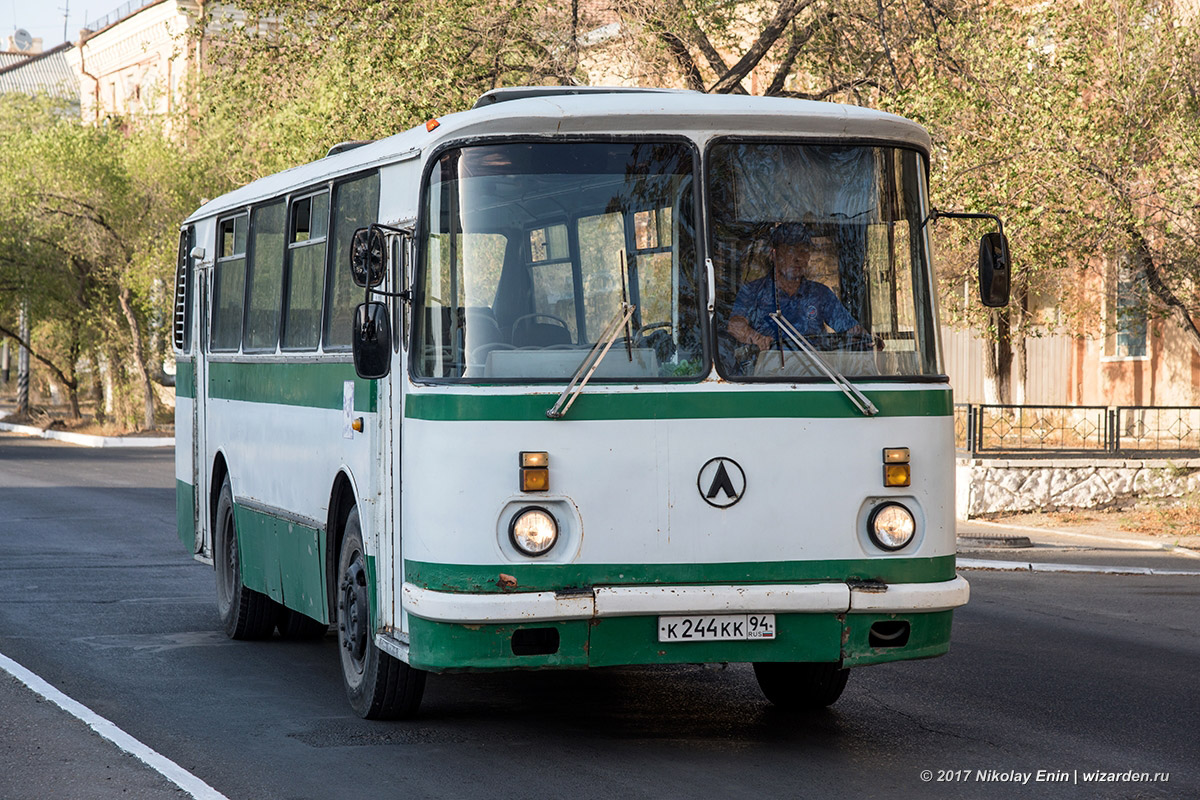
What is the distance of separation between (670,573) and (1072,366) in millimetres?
25577

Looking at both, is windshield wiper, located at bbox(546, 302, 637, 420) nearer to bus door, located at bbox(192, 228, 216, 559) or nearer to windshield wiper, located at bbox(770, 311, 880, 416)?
windshield wiper, located at bbox(770, 311, 880, 416)

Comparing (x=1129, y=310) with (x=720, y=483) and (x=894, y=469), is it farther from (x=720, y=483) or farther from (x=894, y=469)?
(x=720, y=483)

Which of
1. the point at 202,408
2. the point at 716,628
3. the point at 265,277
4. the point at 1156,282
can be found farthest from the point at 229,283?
the point at 1156,282

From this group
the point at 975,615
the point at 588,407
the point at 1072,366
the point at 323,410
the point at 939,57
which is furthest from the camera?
the point at 1072,366

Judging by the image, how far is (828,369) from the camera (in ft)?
23.6

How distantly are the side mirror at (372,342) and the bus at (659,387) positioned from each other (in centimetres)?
1

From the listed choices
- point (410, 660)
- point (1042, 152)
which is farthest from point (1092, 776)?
point (1042, 152)

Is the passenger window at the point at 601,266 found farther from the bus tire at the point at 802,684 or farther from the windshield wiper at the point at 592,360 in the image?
the bus tire at the point at 802,684

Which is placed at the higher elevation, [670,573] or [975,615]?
[670,573]

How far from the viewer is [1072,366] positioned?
31.1 m

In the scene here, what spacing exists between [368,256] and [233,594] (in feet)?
14.0

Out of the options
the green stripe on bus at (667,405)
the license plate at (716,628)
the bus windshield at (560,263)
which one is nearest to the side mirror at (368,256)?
the bus windshield at (560,263)

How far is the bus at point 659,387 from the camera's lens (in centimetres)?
693

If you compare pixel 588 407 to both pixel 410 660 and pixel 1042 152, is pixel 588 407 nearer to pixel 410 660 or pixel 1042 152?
pixel 410 660
